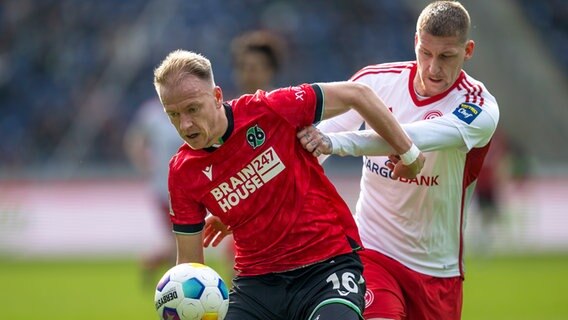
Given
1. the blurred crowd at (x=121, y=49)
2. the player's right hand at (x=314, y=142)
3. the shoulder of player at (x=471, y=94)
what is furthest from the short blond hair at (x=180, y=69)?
the blurred crowd at (x=121, y=49)

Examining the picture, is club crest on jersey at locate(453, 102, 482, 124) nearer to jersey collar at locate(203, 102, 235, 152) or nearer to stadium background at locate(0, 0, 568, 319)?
jersey collar at locate(203, 102, 235, 152)

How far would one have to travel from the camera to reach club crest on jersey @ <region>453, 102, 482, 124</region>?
597 cm

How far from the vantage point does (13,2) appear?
77.5 ft

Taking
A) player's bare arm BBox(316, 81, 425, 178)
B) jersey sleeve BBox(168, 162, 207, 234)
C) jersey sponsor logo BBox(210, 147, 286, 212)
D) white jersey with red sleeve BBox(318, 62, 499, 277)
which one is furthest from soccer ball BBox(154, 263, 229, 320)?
white jersey with red sleeve BBox(318, 62, 499, 277)

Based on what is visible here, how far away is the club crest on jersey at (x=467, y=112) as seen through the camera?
19.6 ft

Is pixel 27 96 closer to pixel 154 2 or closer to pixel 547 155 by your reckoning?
pixel 154 2

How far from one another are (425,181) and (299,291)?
107 centimetres

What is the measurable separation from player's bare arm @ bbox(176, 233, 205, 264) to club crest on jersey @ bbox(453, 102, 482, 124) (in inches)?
62.0

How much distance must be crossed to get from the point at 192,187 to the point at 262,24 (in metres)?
16.6

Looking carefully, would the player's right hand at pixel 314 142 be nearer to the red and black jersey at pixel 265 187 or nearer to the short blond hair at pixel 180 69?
the red and black jersey at pixel 265 187

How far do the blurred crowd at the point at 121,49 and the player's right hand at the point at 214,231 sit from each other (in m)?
14.1

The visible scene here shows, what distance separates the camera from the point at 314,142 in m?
5.68

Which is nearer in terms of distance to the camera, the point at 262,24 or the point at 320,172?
the point at 320,172

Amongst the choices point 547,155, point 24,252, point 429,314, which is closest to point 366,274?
point 429,314
